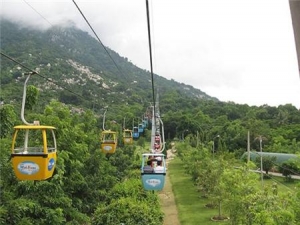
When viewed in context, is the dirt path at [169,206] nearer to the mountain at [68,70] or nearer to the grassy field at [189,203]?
the grassy field at [189,203]

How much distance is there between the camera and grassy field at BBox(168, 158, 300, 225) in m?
25.1

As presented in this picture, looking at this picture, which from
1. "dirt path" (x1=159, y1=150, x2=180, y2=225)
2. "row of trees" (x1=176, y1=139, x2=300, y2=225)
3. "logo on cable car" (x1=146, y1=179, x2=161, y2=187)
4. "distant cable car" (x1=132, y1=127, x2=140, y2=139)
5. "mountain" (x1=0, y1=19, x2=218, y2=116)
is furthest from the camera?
"mountain" (x1=0, y1=19, x2=218, y2=116)

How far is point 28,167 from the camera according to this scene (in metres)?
6.71

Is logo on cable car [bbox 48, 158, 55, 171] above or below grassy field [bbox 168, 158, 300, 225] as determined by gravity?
above

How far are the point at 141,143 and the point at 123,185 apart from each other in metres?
49.4

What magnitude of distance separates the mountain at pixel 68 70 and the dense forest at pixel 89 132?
0.29 meters

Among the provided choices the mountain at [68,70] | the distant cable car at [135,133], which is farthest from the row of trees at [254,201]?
the mountain at [68,70]

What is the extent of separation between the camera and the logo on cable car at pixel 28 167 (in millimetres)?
6691

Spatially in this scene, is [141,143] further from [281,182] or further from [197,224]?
[197,224]

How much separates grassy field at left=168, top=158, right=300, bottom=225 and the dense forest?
1952 mm

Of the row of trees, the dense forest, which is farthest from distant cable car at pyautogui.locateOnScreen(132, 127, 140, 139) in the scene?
the row of trees

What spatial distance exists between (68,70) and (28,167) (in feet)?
294

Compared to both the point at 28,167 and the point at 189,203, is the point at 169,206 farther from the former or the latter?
the point at 28,167

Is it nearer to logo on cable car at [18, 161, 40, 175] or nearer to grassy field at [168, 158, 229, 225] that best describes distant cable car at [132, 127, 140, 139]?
grassy field at [168, 158, 229, 225]
